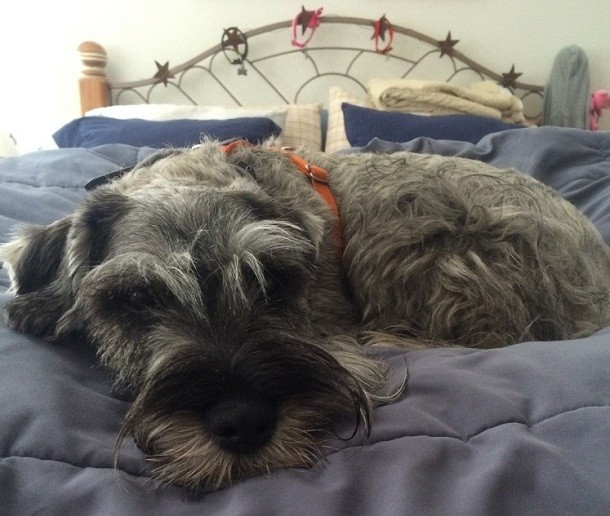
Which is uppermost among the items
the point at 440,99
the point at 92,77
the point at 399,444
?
the point at 92,77

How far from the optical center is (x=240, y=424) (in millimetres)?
1157

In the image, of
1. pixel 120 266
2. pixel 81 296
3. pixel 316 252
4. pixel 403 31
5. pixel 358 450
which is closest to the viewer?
pixel 358 450

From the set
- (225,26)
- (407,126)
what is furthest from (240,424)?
(225,26)

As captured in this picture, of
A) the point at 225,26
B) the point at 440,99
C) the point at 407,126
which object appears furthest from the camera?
the point at 225,26

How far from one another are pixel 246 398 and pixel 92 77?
509cm

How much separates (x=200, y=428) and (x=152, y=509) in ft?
0.73

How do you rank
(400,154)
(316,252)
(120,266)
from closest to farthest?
(120,266) < (316,252) < (400,154)

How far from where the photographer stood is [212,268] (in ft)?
4.91

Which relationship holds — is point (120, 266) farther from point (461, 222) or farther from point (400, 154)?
point (400, 154)

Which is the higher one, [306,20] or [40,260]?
[306,20]

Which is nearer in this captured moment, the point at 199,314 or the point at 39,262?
the point at 199,314

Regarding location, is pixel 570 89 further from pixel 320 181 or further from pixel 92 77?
pixel 92 77

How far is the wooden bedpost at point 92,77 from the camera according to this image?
204 inches

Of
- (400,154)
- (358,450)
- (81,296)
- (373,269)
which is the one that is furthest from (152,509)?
(400,154)
